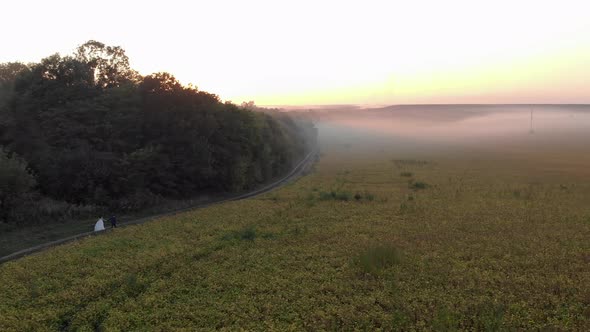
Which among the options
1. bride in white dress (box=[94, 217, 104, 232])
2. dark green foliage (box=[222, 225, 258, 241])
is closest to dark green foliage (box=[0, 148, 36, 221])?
bride in white dress (box=[94, 217, 104, 232])

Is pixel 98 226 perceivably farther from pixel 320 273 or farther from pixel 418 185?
pixel 418 185

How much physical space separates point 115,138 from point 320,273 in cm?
2815

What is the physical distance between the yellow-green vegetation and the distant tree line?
778 cm

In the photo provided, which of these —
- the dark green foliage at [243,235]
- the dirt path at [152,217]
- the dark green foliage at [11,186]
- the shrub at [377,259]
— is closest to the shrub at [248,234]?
the dark green foliage at [243,235]

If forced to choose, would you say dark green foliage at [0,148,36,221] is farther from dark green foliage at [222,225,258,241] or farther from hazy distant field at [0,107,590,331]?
dark green foliage at [222,225,258,241]

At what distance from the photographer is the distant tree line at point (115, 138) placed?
101ft

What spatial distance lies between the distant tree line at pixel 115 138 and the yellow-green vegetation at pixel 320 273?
7.78m

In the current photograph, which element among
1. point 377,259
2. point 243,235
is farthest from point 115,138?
point 377,259

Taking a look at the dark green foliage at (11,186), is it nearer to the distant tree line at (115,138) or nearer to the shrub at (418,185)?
the distant tree line at (115,138)

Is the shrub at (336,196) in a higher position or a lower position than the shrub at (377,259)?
lower

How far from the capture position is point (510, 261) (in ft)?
60.3

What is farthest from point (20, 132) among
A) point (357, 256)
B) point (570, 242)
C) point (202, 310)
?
point (570, 242)

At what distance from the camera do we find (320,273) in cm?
1712

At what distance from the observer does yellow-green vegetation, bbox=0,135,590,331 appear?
1305 cm
